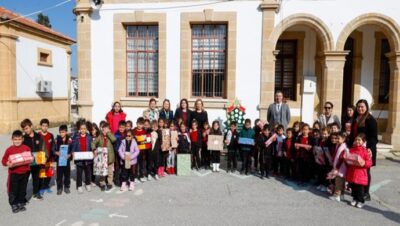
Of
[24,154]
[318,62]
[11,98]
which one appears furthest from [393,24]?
[11,98]

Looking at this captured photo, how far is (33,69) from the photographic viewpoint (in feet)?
45.1

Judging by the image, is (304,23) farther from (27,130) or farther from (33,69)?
(33,69)

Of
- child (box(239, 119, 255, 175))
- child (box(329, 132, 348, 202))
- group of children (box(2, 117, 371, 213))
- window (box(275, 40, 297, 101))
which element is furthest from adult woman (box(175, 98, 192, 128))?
window (box(275, 40, 297, 101))

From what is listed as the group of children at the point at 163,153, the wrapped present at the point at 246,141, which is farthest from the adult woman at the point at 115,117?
the wrapped present at the point at 246,141

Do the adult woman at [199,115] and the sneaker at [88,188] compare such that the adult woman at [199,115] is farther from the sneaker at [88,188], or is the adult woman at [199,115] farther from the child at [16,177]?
the child at [16,177]

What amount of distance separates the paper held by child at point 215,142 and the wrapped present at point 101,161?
223 centimetres

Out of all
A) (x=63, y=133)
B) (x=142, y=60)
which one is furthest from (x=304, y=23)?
(x=63, y=133)

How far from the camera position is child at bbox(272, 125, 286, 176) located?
6062 millimetres

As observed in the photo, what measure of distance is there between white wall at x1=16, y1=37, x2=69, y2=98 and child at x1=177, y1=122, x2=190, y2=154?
395 inches

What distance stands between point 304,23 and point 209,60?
2968 mm

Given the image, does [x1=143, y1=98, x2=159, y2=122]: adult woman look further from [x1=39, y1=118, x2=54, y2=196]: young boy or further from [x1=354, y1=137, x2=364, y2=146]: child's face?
[x1=354, y1=137, x2=364, y2=146]: child's face

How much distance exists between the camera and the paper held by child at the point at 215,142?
21.0 feet

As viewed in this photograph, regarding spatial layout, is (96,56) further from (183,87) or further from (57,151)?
(57,151)

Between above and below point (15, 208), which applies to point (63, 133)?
above
